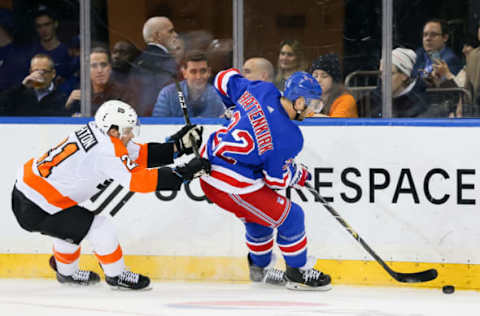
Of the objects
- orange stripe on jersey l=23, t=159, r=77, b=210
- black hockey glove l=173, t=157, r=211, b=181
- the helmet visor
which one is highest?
the helmet visor

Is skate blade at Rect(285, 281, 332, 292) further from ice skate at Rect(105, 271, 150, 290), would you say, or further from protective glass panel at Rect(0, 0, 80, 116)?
protective glass panel at Rect(0, 0, 80, 116)

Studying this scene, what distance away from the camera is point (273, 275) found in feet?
12.3

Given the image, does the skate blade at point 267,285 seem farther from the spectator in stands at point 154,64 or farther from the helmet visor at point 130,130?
the spectator in stands at point 154,64

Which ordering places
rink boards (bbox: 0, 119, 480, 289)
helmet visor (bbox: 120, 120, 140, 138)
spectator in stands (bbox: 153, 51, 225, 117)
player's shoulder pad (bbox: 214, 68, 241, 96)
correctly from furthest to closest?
spectator in stands (bbox: 153, 51, 225, 117), rink boards (bbox: 0, 119, 480, 289), player's shoulder pad (bbox: 214, 68, 241, 96), helmet visor (bbox: 120, 120, 140, 138)

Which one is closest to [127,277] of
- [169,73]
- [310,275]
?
[310,275]

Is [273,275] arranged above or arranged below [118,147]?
below

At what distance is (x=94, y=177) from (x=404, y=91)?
1.57 metres

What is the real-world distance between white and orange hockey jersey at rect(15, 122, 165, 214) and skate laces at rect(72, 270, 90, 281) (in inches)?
15.6

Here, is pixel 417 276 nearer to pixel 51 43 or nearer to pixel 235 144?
pixel 235 144

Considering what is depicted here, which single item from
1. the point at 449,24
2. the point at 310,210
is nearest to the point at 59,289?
the point at 310,210

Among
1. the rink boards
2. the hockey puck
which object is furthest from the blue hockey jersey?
the hockey puck

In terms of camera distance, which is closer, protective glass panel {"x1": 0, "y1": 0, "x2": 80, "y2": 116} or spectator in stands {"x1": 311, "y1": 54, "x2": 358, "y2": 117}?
spectator in stands {"x1": 311, "y1": 54, "x2": 358, "y2": 117}

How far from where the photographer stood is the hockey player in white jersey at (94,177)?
3.33m

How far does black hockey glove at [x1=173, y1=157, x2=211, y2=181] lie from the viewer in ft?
10.6
